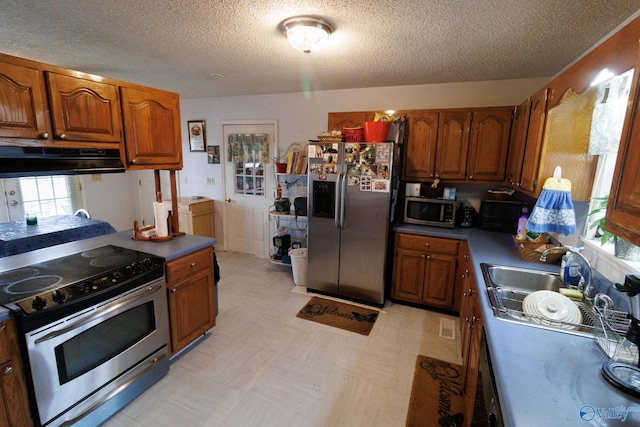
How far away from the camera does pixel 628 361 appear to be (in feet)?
3.51

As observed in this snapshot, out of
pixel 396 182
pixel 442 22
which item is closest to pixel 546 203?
pixel 442 22

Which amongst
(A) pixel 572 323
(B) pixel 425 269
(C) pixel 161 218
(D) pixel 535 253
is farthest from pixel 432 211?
(C) pixel 161 218

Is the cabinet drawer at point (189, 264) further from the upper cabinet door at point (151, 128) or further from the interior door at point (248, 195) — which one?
the interior door at point (248, 195)

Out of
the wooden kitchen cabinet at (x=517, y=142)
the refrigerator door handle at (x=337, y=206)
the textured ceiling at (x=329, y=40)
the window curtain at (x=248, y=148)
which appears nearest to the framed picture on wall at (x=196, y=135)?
the window curtain at (x=248, y=148)

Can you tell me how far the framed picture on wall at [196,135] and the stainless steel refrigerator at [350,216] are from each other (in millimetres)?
2427

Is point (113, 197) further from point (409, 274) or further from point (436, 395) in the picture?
point (436, 395)

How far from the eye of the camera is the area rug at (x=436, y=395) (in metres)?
1.83

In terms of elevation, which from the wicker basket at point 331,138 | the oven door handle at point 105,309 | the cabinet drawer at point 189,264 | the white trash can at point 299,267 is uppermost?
the wicker basket at point 331,138

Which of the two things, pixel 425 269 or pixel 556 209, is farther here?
pixel 425 269

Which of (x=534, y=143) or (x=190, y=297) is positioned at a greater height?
(x=534, y=143)

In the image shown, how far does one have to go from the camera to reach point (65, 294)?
1.52 meters

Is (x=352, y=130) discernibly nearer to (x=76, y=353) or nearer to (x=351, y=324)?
(x=351, y=324)

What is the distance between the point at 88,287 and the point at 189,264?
2.29ft

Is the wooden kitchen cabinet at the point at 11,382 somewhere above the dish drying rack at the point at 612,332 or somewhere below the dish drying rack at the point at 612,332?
below
